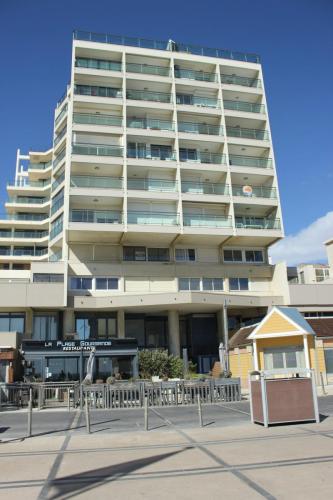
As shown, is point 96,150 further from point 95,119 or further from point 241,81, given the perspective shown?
point 241,81

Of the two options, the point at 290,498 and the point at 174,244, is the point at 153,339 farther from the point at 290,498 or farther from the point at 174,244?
the point at 290,498

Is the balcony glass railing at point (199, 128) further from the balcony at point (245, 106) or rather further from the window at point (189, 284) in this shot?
the window at point (189, 284)

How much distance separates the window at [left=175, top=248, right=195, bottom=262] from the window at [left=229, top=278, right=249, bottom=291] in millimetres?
4382

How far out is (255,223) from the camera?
4609cm

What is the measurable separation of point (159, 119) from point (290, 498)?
45024mm

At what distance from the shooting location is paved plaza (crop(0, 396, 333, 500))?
7520 millimetres

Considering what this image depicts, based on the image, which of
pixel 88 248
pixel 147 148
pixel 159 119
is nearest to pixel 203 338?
pixel 88 248

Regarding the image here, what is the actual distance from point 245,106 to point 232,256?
16.5 meters

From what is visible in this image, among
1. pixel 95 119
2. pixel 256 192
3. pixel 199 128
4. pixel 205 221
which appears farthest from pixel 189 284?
pixel 95 119

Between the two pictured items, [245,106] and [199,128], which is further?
[245,106]

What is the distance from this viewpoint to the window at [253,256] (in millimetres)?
47812

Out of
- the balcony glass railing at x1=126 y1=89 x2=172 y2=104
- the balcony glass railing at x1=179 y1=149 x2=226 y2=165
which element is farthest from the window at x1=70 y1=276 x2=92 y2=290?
the balcony glass railing at x1=126 y1=89 x2=172 y2=104

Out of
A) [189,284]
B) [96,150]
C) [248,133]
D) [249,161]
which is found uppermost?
[248,133]

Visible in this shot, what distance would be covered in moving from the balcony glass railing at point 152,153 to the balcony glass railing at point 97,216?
5.92 meters
